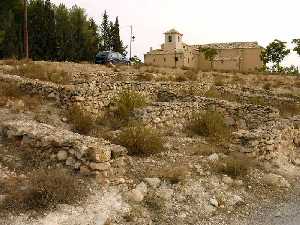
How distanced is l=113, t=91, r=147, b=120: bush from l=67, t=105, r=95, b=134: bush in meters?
1.16

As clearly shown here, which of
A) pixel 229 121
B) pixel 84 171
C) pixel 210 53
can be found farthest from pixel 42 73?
pixel 210 53

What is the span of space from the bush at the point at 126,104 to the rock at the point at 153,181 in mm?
5150

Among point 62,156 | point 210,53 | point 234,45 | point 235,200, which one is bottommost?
point 235,200

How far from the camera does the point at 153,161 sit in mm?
10586

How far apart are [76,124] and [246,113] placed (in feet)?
20.9

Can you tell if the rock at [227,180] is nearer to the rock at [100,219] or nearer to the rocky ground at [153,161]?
the rocky ground at [153,161]

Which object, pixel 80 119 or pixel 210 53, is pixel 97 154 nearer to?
pixel 80 119

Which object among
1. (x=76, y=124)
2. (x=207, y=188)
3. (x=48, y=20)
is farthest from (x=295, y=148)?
(x=48, y=20)

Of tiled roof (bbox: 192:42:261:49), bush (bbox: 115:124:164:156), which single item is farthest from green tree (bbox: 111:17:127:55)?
bush (bbox: 115:124:164:156)

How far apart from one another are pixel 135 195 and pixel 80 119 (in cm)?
491

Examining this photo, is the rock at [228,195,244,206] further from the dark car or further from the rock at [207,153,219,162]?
the dark car

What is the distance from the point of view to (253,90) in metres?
24.2

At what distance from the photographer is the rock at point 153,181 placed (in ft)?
30.9

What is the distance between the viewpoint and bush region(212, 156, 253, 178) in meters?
10.7
